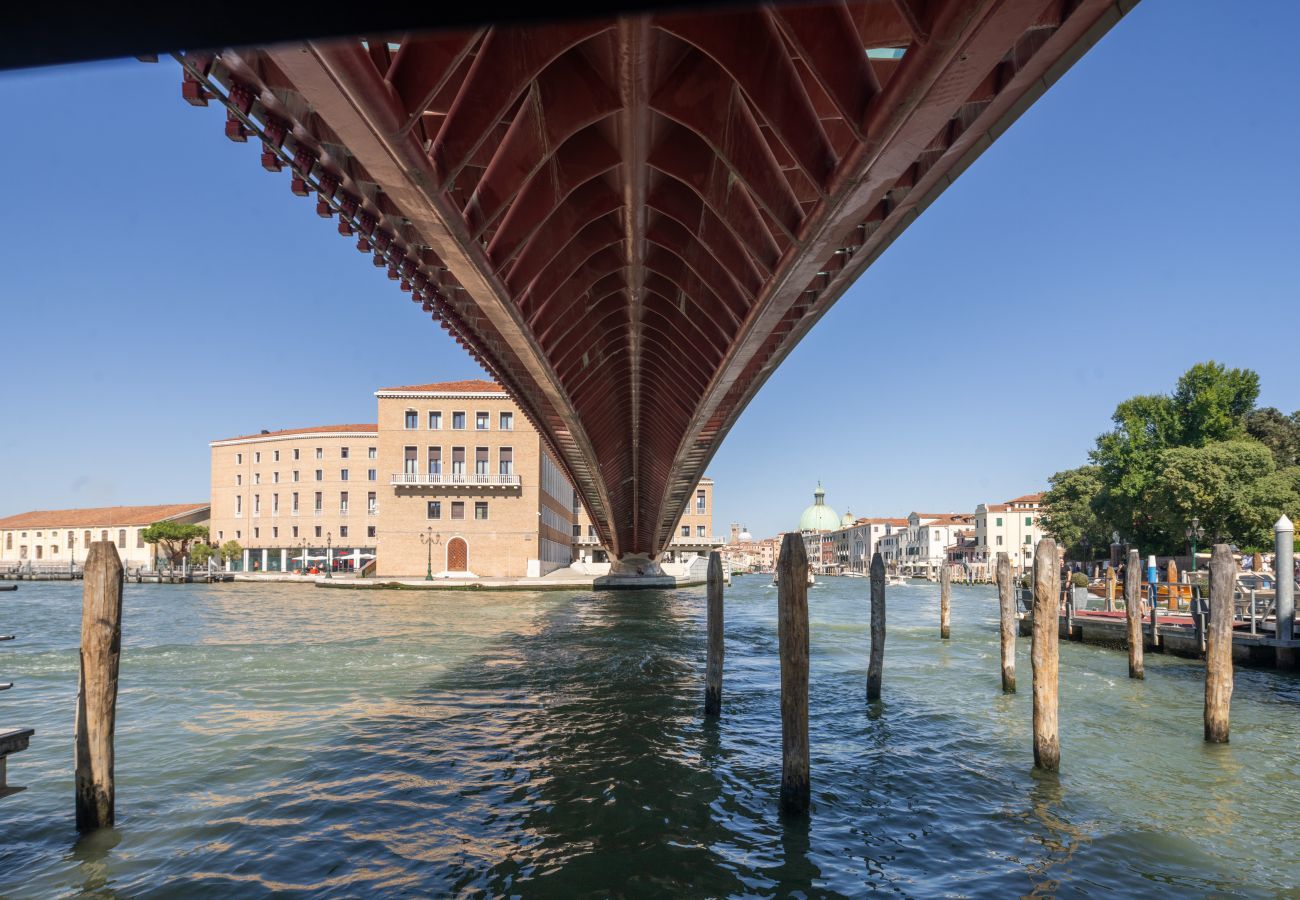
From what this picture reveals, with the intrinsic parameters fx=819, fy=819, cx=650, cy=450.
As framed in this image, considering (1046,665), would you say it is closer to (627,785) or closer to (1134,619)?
(627,785)

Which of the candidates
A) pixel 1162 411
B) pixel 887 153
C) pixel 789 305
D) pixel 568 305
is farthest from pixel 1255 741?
pixel 1162 411

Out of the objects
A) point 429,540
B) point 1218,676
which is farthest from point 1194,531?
point 429,540

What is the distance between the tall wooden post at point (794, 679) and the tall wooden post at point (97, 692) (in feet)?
20.7

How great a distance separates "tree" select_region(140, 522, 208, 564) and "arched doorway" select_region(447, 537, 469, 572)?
1326 inches

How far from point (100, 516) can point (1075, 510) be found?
92032 mm

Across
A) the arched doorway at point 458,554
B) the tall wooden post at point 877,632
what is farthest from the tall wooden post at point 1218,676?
the arched doorway at point 458,554

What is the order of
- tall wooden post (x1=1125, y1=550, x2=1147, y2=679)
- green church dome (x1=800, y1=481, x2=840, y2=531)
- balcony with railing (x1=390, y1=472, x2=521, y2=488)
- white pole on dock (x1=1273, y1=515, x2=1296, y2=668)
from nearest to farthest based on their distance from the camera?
white pole on dock (x1=1273, y1=515, x2=1296, y2=668) → tall wooden post (x1=1125, y1=550, x2=1147, y2=679) → balcony with railing (x1=390, y1=472, x2=521, y2=488) → green church dome (x1=800, y1=481, x2=840, y2=531)

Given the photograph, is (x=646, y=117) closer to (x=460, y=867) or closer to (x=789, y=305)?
(x=789, y=305)

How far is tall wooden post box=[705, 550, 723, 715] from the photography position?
1266 centimetres

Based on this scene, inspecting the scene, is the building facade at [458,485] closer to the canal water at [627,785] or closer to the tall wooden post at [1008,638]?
the canal water at [627,785]

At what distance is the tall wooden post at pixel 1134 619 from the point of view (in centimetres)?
1622

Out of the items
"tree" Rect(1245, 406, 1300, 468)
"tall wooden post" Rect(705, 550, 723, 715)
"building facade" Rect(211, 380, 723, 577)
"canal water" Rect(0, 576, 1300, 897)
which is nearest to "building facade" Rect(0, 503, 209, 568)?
"building facade" Rect(211, 380, 723, 577)

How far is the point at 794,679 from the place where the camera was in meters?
8.50

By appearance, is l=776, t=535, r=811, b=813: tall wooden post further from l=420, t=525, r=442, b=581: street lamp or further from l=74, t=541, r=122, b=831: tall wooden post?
l=420, t=525, r=442, b=581: street lamp
